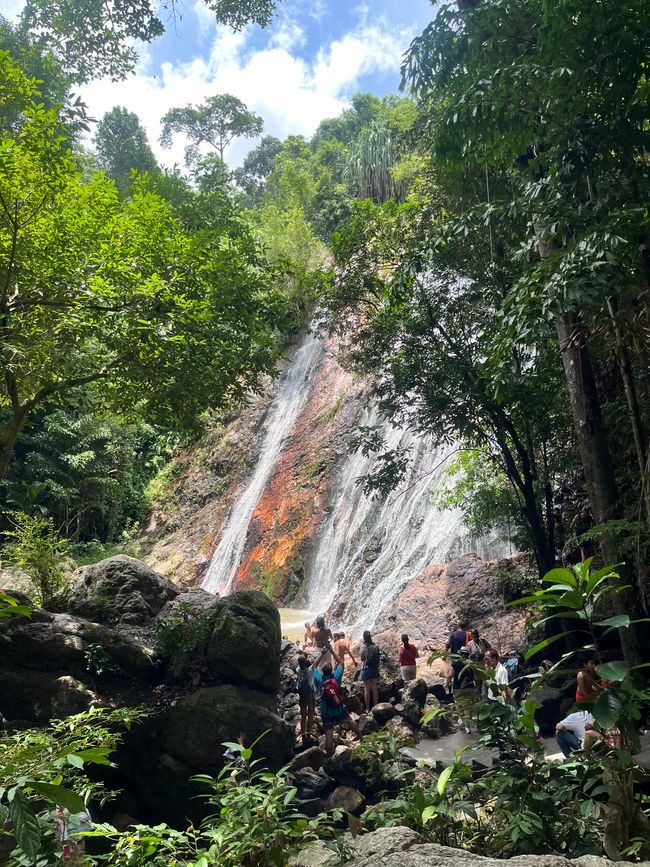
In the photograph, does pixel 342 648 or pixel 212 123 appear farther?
pixel 212 123

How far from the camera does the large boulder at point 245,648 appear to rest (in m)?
8.76

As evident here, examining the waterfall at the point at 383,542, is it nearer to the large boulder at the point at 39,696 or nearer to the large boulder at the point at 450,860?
the large boulder at the point at 39,696

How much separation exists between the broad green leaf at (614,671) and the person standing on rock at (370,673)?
7.21m

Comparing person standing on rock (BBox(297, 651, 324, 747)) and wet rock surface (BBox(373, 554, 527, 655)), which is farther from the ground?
wet rock surface (BBox(373, 554, 527, 655))

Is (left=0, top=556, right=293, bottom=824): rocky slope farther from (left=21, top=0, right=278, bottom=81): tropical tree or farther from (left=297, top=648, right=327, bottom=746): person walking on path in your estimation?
(left=21, top=0, right=278, bottom=81): tropical tree

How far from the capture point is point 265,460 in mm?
22844

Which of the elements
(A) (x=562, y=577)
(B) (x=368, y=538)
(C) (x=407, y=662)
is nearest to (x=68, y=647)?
(C) (x=407, y=662)

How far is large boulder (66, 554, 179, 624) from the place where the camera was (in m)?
9.66

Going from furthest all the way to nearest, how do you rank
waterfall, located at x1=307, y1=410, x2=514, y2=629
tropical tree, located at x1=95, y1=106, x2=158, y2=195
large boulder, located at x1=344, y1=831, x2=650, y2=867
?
tropical tree, located at x1=95, y1=106, x2=158, y2=195
waterfall, located at x1=307, y1=410, x2=514, y2=629
large boulder, located at x1=344, y1=831, x2=650, y2=867

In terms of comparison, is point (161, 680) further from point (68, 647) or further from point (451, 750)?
point (451, 750)

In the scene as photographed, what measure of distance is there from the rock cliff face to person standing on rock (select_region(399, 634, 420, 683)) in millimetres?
3556

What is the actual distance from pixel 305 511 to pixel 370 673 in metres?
10.3

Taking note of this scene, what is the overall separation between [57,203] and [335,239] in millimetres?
4113

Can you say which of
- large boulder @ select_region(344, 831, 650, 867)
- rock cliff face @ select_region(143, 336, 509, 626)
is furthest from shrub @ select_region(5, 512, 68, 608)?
large boulder @ select_region(344, 831, 650, 867)
